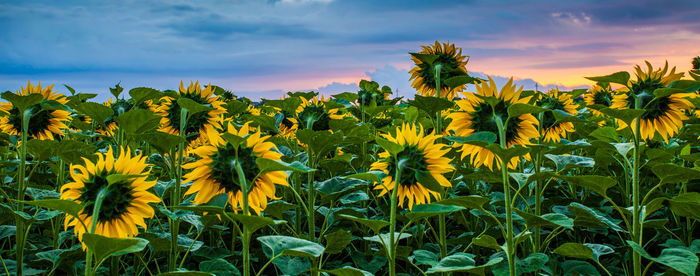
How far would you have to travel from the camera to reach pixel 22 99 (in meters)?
2.21

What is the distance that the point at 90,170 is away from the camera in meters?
1.51

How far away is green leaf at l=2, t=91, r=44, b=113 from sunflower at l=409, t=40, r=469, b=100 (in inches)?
79.5

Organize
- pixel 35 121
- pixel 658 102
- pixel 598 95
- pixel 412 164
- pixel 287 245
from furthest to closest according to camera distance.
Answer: pixel 598 95 → pixel 35 121 → pixel 658 102 → pixel 412 164 → pixel 287 245

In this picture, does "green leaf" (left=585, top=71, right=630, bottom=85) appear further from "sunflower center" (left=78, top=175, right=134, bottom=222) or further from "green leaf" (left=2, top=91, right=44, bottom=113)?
"green leaf" (left=2, top=91, right=44, bottom=113)

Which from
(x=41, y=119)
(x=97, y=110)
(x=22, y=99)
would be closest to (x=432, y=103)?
(x=97, y=110)

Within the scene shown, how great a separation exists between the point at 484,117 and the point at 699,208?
2.81 feet

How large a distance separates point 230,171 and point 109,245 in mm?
484

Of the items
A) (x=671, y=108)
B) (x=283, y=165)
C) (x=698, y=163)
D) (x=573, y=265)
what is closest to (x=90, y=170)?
(x=283, y=165)

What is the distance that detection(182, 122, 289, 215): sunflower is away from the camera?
1564 mm

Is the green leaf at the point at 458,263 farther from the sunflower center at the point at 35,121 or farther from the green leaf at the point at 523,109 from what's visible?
the sunflower center at the point at 35,121

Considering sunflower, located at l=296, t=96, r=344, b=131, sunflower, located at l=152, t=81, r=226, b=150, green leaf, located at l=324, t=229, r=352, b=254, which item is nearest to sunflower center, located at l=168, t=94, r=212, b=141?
sunflower, located at l=152, t=81, r=226, b=150

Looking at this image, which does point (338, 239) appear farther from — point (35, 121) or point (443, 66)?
point (35, 121)

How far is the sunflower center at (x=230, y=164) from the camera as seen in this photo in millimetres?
1558

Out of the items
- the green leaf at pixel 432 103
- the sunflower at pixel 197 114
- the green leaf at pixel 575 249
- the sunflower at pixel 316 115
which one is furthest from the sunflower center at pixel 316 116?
the green leaf at pixel 575 249
